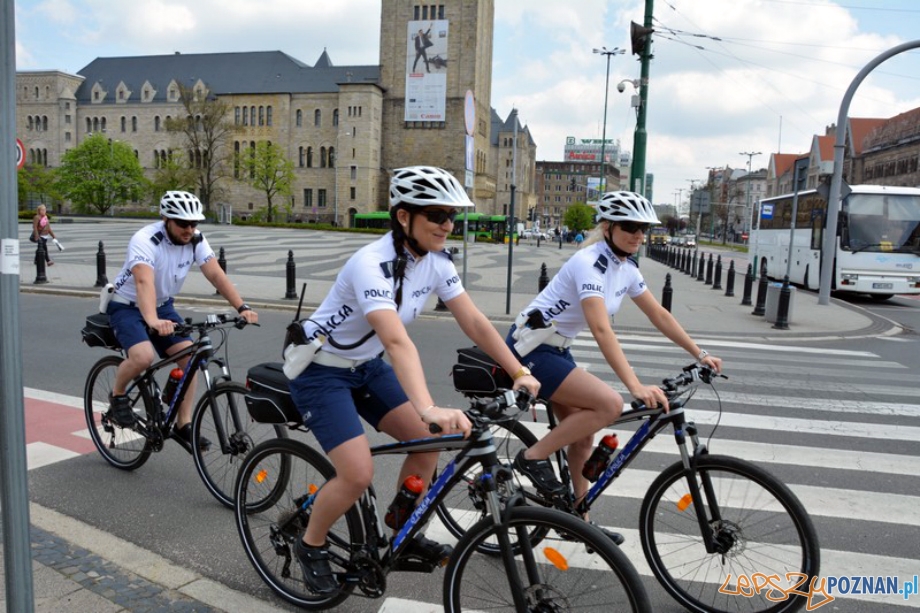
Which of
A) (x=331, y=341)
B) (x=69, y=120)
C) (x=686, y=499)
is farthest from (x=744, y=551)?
(x=69, y=120)

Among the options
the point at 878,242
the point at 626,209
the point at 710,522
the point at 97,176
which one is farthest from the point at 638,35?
the point at 97,176

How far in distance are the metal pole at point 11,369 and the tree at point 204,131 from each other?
81.1m

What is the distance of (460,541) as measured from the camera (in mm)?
2689

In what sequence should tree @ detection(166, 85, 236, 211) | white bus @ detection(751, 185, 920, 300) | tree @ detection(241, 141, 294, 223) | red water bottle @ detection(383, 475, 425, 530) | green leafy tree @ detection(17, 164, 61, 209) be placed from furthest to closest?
1. tree @ detection(241, 141, 294, 223)
2. tree @ detection(166, 85, 236, 211)
3. green leafy tree @ detection(17, 164, 61, 209)
4. white bus @ detection(751, 185, 920, 300)
5. red water bottle @ detection(383, 475, 425, 530)

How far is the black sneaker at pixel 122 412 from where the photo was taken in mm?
4902

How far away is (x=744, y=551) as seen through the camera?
10.7 ft

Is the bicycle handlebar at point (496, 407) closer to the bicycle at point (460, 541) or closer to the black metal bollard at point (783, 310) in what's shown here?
the bicycle at point (460, 541)

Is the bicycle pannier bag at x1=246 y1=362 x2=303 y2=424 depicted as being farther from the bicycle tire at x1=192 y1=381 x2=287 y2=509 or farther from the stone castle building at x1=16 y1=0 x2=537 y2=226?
the stone castle building at x1=16 y1=0 x2=537 y2=226

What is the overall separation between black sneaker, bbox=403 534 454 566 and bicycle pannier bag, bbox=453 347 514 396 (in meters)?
0.96

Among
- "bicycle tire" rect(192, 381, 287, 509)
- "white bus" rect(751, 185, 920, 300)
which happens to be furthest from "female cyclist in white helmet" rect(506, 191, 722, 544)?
"white bus" rect(751, 185, 920, 300)

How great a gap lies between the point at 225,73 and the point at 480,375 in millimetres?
100073

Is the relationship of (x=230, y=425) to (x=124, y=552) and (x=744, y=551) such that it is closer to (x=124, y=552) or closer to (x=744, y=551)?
(x=124, y=552)

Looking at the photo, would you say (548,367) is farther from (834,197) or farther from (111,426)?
(834,197)

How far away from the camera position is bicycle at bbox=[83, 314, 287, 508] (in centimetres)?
432
